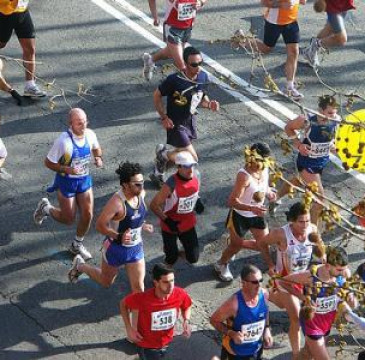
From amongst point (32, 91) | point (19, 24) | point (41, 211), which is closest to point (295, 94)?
point (32, 91)

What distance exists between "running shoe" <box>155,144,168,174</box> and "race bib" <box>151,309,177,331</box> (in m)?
3.03

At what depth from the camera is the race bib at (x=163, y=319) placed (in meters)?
9.32

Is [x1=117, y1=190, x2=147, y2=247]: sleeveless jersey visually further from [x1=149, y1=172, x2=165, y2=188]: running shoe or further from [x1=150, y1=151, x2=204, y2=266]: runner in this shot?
[x1=149, y1=172, x2=165, y2=188]: running shoe

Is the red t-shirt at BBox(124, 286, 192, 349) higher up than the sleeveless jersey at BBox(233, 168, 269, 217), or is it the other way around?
the sleeveless jersey at BBox(233, 168, 269, 217)

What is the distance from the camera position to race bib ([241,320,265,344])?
9.23 meters

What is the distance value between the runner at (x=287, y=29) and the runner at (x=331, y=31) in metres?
0.66

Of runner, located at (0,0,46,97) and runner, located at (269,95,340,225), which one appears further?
runner, located at (0,0,46,97)

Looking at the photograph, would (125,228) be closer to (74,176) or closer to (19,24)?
(74,176)

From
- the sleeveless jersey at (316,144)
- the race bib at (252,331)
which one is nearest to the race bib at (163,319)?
the race bib at (252,331)

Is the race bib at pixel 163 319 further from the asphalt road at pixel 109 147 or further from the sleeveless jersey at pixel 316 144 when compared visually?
the sleeveless jersey at pixel 316 144

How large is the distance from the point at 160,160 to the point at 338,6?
13.3ft

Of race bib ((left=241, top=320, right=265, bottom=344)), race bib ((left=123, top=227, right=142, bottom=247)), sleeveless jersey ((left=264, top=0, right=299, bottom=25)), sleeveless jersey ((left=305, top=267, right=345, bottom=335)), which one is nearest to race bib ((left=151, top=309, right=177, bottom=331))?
race bib ((left=241, top=320, right=265, bottom=344))

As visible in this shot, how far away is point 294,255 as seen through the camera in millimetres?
10023

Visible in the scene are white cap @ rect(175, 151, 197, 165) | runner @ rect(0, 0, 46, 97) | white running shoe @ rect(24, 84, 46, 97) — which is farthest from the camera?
white running shoe @ rect(24, 84, 46, 97)
